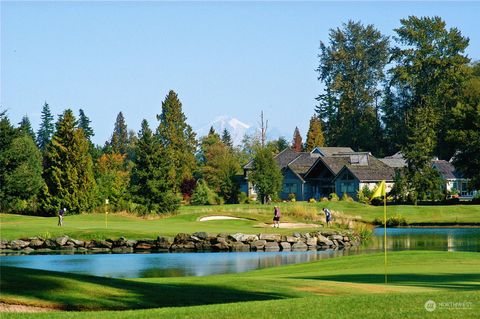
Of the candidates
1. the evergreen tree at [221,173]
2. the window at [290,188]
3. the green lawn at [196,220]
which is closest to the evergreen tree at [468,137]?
the green lawn at [196,220]

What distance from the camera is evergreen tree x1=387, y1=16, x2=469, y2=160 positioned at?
108812 mm

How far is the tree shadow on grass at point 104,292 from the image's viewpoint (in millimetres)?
17391

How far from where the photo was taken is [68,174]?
66875 millimetres

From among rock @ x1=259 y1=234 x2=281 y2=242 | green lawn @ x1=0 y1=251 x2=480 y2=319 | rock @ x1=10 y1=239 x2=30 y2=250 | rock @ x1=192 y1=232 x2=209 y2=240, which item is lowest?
green lawn @ x1=0 y1=251 x2=480 y2=319

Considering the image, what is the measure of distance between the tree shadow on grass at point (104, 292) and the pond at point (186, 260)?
1190 centimetres

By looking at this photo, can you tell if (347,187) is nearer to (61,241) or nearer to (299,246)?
(299,246)

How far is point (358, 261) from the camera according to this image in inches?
1220

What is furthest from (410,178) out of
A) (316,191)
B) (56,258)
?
(56,258)

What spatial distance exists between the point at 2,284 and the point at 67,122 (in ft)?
167

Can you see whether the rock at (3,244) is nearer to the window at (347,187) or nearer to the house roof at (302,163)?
the window at (347,187)

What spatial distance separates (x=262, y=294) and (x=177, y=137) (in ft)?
302

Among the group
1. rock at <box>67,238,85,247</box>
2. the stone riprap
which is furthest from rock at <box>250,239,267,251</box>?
rock at <box>67,238,85,247</box>

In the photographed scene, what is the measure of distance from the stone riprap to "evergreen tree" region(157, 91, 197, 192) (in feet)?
179

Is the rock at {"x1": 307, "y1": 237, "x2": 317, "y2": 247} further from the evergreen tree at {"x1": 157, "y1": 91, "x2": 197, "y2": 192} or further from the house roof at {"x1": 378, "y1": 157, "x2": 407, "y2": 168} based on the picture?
the house roof at {"x1": 378, "y1": 157, "x2": 407, "y2": 168}
